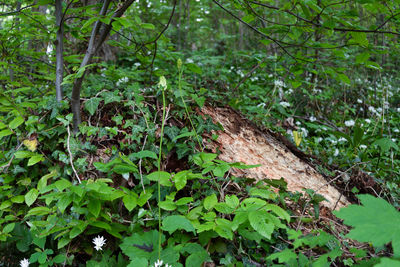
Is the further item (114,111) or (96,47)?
(114,111)

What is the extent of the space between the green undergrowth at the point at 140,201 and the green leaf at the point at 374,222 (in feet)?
0.11

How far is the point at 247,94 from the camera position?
538 cm

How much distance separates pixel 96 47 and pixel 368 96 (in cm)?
628

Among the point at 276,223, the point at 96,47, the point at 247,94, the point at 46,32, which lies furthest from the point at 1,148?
the point at 247,94

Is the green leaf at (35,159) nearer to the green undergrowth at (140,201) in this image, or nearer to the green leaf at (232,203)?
the green undergrowth at (140,201)

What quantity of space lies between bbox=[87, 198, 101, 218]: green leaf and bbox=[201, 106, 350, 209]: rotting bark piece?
1.10 meters

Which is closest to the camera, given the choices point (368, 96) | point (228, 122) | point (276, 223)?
point (276, 223)

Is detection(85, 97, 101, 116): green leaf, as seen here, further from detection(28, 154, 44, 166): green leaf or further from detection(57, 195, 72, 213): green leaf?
detection(57, 195, 72, 213): green leaf

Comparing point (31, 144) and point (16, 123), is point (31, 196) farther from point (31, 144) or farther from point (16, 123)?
point (16, 123)

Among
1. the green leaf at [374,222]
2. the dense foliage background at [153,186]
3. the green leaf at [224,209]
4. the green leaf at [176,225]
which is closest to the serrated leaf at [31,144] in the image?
the dense foliage background at [153,186]

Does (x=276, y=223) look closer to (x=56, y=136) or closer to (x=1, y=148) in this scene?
(x=56, y=136)

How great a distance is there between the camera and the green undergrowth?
1523 mm

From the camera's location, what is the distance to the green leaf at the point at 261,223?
1.34 meters

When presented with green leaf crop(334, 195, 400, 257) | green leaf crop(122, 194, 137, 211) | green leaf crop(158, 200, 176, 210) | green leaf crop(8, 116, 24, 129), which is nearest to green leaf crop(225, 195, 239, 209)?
green leaf crop(158, 200, 176, 210)
